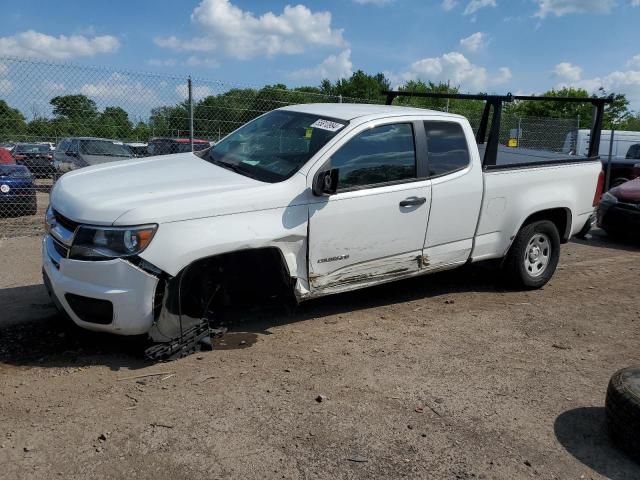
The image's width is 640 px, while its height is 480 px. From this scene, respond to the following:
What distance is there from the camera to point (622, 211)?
9352 mm

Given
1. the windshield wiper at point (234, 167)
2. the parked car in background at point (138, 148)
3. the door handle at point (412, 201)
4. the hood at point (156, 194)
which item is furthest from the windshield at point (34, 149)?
the door handle at point (412, 201)

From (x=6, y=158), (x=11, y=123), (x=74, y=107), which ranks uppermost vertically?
(x=74, y=107)

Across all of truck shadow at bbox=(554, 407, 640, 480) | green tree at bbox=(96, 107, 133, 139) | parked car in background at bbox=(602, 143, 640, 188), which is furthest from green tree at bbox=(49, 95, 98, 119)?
parked car in background at bbox=(602, 143, 640, 188)

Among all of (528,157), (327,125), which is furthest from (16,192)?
(528,157)

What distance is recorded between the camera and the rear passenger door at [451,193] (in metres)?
5.09

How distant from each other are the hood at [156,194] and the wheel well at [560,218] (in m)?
3.04

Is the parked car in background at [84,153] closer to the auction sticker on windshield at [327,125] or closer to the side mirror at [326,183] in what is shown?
the auction sticker on windshield at [327,125]

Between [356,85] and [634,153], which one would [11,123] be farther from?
[356,85]

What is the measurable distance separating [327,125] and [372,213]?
84cm

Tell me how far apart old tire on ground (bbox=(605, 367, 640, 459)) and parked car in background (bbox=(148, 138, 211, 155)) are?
7.44 metres

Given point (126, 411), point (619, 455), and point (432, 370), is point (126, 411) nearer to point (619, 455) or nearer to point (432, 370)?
point (432, 370)

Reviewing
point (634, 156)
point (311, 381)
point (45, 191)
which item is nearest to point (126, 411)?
point (311, 381)

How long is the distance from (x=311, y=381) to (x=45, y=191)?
8944 mm

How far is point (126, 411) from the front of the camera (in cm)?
342
